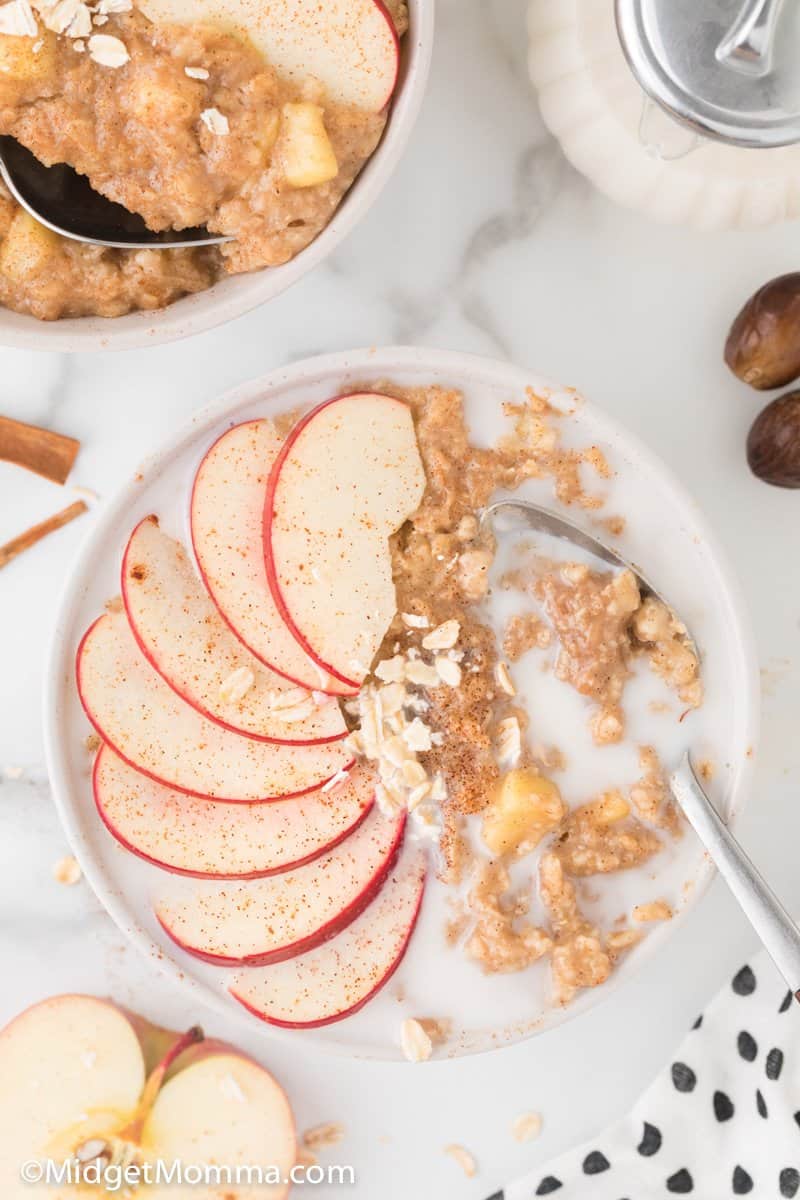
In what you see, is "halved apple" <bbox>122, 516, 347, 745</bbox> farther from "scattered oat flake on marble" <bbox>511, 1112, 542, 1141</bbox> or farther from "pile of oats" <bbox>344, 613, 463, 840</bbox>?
"scattered oat flake on marble" <bbox>511, 1112, 542, 1141</bbox>

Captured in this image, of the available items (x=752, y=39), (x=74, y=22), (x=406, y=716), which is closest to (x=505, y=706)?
(x=406, y=716)

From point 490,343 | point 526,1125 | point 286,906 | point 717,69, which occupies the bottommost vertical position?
point 526,1125

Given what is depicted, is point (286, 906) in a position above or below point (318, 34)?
below

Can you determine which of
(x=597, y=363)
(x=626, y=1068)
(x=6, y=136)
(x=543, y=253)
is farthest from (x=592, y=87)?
(x=626, y=1068)

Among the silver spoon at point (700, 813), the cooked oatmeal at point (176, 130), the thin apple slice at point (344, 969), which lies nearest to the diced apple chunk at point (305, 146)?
the cooked oatmeal at point (176, 130)

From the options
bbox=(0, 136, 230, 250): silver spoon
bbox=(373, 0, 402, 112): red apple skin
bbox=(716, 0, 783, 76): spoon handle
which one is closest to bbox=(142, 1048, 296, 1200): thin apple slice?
bbox=(0, 136, 230, 250): silver spoon

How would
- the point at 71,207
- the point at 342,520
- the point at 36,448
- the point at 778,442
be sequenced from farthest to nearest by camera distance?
the point at 36,448
the point at 778,442
the point at 342,520
the point at 71,207

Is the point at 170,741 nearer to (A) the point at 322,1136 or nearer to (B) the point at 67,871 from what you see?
(B) the point at 67,871
